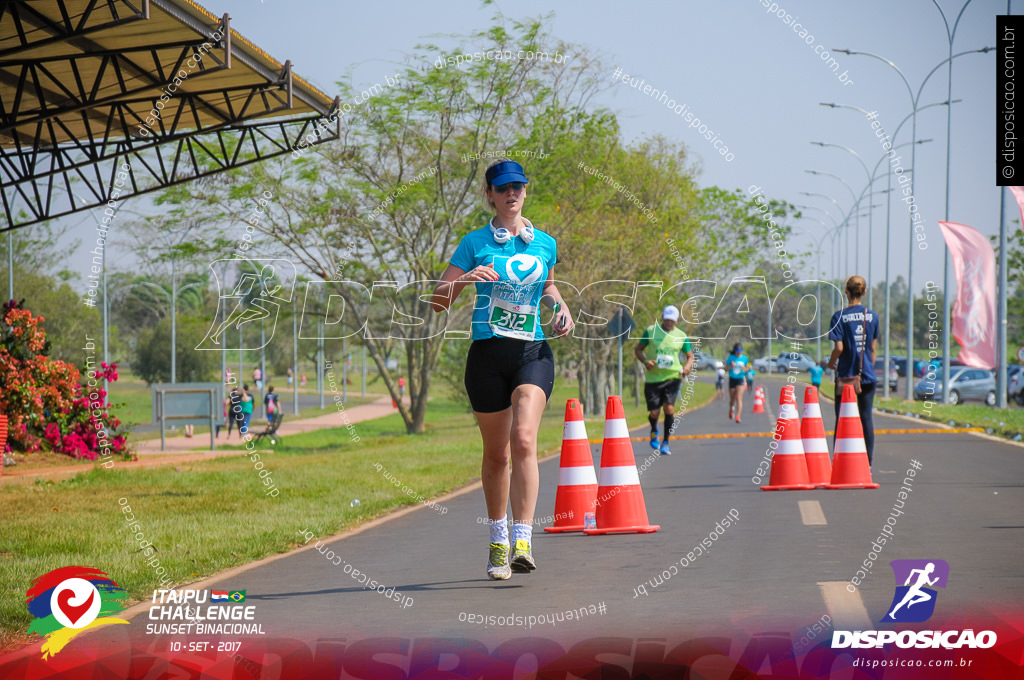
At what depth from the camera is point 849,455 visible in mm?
11578

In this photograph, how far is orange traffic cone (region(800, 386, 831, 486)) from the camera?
11828mm

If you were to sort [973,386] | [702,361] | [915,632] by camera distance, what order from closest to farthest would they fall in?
[915,632] → [973,386] → [702,361]

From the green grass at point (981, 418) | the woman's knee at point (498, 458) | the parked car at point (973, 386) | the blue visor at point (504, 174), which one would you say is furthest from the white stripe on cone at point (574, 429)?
the parked car at point (973, 386)

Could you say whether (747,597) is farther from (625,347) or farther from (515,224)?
(625,347)

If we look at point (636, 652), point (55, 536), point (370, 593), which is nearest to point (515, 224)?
point (370, 593)

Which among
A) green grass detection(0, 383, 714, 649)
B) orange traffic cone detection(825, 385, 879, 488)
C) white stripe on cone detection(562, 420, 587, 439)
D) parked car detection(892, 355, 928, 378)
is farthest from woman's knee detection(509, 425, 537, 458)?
parked car detection(892, 355, 928, 378)

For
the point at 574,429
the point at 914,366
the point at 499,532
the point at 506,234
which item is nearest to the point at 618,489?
the point at 574,429

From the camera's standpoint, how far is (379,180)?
25703 mm

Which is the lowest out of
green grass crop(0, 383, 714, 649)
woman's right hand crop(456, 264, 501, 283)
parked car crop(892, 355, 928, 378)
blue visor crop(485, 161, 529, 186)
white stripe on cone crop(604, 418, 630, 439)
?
green grass crop(0, 383, 714, 649)

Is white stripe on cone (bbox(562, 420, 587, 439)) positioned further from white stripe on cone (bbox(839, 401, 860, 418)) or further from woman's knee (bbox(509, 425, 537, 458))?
white stripe on cone (bbox(839, 401, 860, 418))

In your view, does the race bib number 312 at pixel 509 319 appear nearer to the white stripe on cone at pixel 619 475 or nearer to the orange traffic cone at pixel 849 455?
the white stripe on cone at pixel 619 475

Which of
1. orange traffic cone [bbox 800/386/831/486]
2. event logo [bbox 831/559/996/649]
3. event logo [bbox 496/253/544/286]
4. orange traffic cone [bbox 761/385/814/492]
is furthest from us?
orange traffic cone [bbox 800/386/831/486]

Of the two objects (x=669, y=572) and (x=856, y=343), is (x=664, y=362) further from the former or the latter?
(x=669, y=572)

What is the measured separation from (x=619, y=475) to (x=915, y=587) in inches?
110
